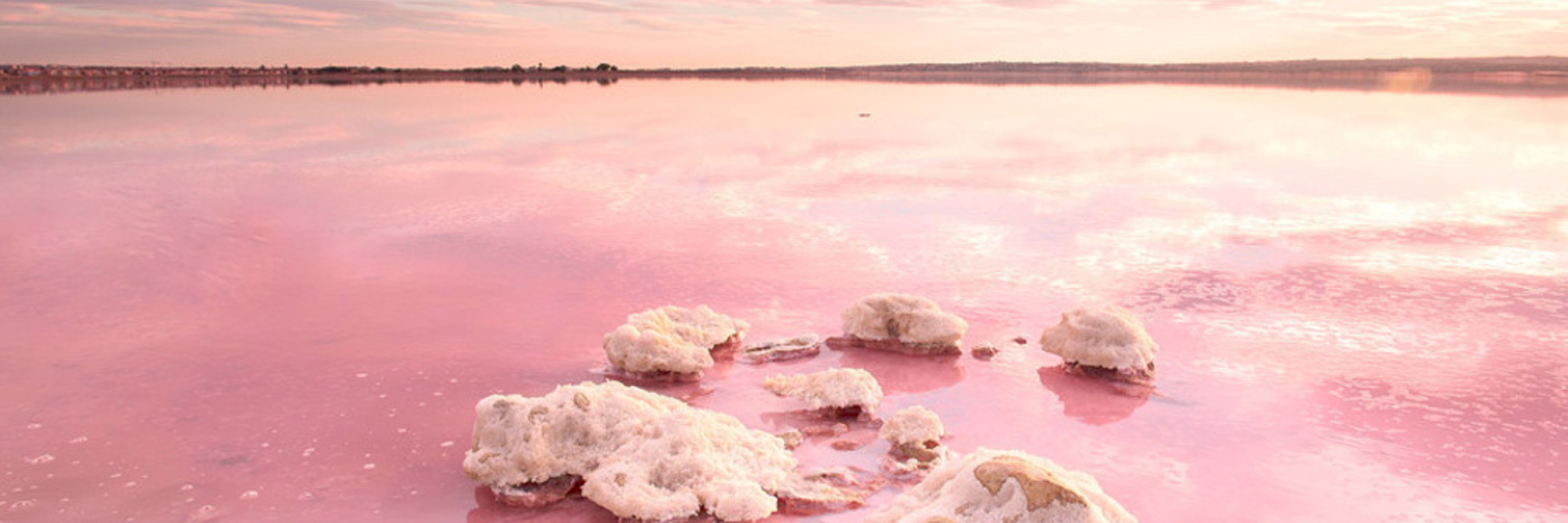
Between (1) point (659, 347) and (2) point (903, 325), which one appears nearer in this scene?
(1) point (659, 347)

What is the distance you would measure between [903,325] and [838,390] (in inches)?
63.7

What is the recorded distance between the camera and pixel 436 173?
1830 centimetres

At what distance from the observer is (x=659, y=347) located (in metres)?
6.76

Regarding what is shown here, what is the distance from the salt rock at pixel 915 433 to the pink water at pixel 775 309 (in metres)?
0.20

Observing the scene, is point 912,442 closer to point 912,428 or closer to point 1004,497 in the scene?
point 912,428

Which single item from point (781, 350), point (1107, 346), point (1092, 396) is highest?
point (1107, 346)

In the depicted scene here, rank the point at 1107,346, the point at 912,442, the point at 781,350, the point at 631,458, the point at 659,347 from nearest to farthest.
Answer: the point at 631,458, the point at 912,442, the point at 659,347, the point at 1107,346, the point at 781,350

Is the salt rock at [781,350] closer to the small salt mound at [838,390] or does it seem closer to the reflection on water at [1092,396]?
the small salt mound at [838,390]

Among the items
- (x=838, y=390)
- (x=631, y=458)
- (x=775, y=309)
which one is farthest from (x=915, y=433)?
(x=775, y=309)

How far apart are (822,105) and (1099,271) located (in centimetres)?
3551

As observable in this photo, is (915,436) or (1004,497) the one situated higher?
(1004,497)

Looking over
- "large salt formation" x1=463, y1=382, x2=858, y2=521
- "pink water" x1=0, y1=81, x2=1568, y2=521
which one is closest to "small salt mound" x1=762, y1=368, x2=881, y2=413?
"pink water" x1=0, y1=81, x2=1568, y2=521

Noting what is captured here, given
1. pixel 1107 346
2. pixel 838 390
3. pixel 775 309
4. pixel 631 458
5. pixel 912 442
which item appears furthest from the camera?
pixel 775 309

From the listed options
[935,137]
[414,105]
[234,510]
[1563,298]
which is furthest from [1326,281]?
[414,105]
